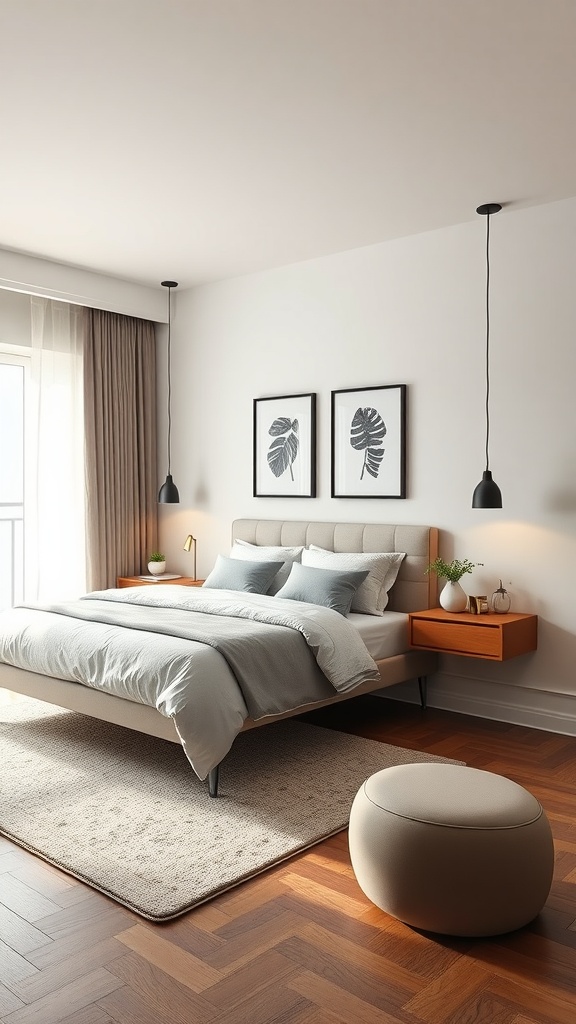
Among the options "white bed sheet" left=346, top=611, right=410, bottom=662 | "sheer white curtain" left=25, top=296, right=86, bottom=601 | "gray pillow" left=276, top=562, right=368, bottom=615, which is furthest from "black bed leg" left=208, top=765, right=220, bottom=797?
"sheer white curtain" left=25, top=296, right=86, bottom=601

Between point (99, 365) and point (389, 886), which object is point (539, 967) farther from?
point (99, 365)

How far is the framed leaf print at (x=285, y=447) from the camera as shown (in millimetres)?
5398

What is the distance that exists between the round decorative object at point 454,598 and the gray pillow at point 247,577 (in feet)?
3.49

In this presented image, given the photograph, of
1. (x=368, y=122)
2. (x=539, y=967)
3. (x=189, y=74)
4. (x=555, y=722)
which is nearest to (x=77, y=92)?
(x=189, y=74)

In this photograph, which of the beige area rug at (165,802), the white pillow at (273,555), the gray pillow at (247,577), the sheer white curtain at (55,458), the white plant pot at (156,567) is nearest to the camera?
the beige area rug at (165,802)

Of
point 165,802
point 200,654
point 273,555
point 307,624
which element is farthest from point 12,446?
point 165,802

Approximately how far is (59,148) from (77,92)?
533 millimetres

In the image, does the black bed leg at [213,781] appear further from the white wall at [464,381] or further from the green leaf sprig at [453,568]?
the white wall at [464,381]

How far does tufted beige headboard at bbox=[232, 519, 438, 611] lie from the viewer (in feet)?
15.5

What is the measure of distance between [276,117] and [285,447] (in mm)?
2511

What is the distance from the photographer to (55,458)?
5766mm

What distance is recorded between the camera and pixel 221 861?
269cm

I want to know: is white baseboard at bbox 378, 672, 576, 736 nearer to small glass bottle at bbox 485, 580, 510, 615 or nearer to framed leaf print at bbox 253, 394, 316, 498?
small glass bottle at bbox 485, 580, 510, 615

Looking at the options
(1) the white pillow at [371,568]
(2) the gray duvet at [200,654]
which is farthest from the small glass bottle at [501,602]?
(2) the gray duvet at [200,654]
